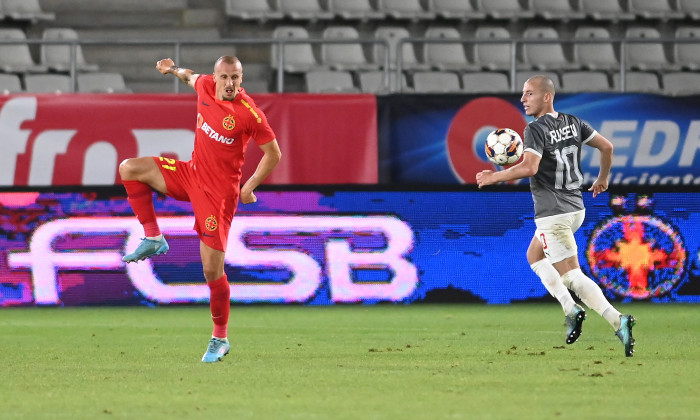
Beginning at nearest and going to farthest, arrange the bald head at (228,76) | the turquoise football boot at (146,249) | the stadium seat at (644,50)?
the bald head at (228,76)
the turquoise football boot at (146,249)
the stadium seat at (644,50)

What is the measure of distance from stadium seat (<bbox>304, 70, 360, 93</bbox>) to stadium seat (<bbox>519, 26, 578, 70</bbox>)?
2967mm

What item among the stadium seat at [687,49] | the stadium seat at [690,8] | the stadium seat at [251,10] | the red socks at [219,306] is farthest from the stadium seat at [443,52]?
the red socks at [219,306]

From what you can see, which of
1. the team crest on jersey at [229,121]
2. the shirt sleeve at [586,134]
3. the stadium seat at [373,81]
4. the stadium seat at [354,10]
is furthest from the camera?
the stadium seat at [354,10]

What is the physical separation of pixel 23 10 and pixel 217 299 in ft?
39.1

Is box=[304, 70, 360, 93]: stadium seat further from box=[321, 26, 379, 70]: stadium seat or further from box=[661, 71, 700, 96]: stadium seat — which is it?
box=[661, 71, 700, 96]: stadium seat

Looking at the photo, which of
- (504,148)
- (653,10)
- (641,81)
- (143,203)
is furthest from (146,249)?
(653,10)

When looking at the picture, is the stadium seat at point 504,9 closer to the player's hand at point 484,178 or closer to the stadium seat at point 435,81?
the stadium seat at point 435,81

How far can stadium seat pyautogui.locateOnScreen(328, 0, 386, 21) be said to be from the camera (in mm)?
18703

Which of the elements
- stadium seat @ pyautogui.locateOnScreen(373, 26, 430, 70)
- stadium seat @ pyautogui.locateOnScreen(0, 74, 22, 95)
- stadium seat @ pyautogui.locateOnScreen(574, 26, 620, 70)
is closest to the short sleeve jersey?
stadium seat @ pyautogui.locateOnScreen(0, 74, 22, 95)

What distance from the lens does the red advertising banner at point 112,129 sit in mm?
15078

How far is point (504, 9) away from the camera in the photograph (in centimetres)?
1931

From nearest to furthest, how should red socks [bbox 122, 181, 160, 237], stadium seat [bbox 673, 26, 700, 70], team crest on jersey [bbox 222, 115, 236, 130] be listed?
team crest on jersey [bbox 222, 115, 236, 130], red socks [bbox 122, 181, 160, 237], stadium seat [bbox 673, 26, 700, 70]

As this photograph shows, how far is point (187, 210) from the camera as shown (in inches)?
507

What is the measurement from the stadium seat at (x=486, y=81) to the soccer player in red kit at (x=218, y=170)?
1020 cm
